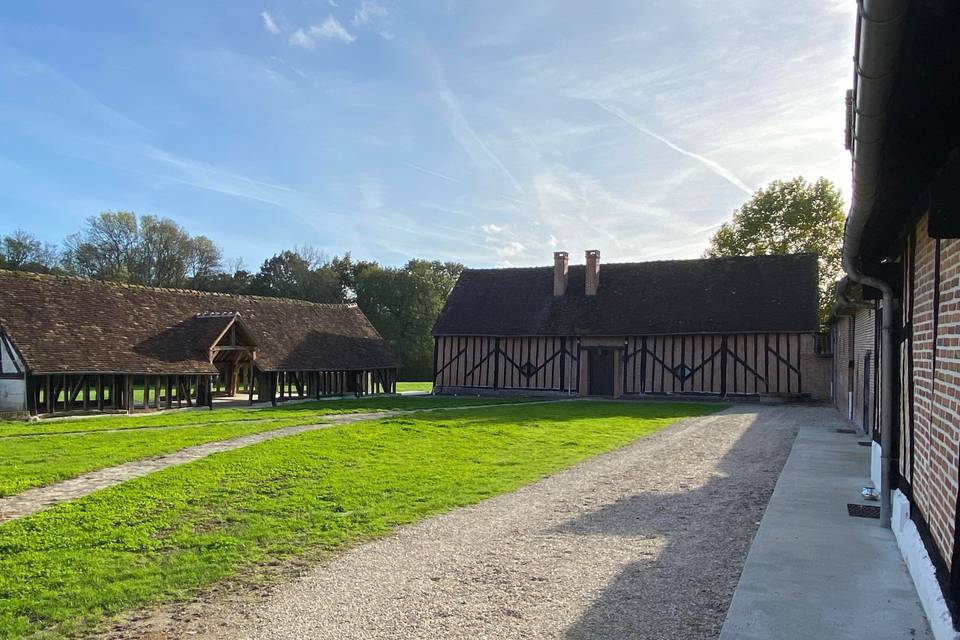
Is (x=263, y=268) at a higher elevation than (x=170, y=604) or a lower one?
higher

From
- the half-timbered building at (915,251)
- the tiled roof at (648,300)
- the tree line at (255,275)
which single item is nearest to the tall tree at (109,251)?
the tree line at (255,275)

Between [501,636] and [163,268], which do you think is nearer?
[501,636]

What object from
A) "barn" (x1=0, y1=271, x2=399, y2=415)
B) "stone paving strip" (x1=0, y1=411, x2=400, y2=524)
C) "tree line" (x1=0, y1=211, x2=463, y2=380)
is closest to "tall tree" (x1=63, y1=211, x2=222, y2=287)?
"tree line" (x1=0, y1=211, x2=463, y2=380)

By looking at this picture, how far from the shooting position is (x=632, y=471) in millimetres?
9469

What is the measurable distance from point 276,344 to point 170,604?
783 inches

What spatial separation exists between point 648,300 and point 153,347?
17.8m

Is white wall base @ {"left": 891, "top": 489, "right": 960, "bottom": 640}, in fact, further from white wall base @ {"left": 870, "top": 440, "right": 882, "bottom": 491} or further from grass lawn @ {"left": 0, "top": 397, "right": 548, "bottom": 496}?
grass lawn @ {"left": 0, "top": 397, "right": 548, "bottom": 496}

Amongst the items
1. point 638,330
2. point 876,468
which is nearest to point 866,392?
point 876,468

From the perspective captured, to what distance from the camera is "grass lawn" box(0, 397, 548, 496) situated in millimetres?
8844

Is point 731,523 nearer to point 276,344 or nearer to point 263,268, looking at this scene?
point 276,344

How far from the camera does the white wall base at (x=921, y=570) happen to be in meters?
3.52

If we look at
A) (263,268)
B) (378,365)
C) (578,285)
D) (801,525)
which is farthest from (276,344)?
(263,268)

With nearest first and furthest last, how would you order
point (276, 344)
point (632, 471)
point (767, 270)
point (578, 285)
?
1. point (632, 471)
2. point (276, 344)
3. point (767, 270)
4. point (578, 285)

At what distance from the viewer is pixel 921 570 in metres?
4.32
